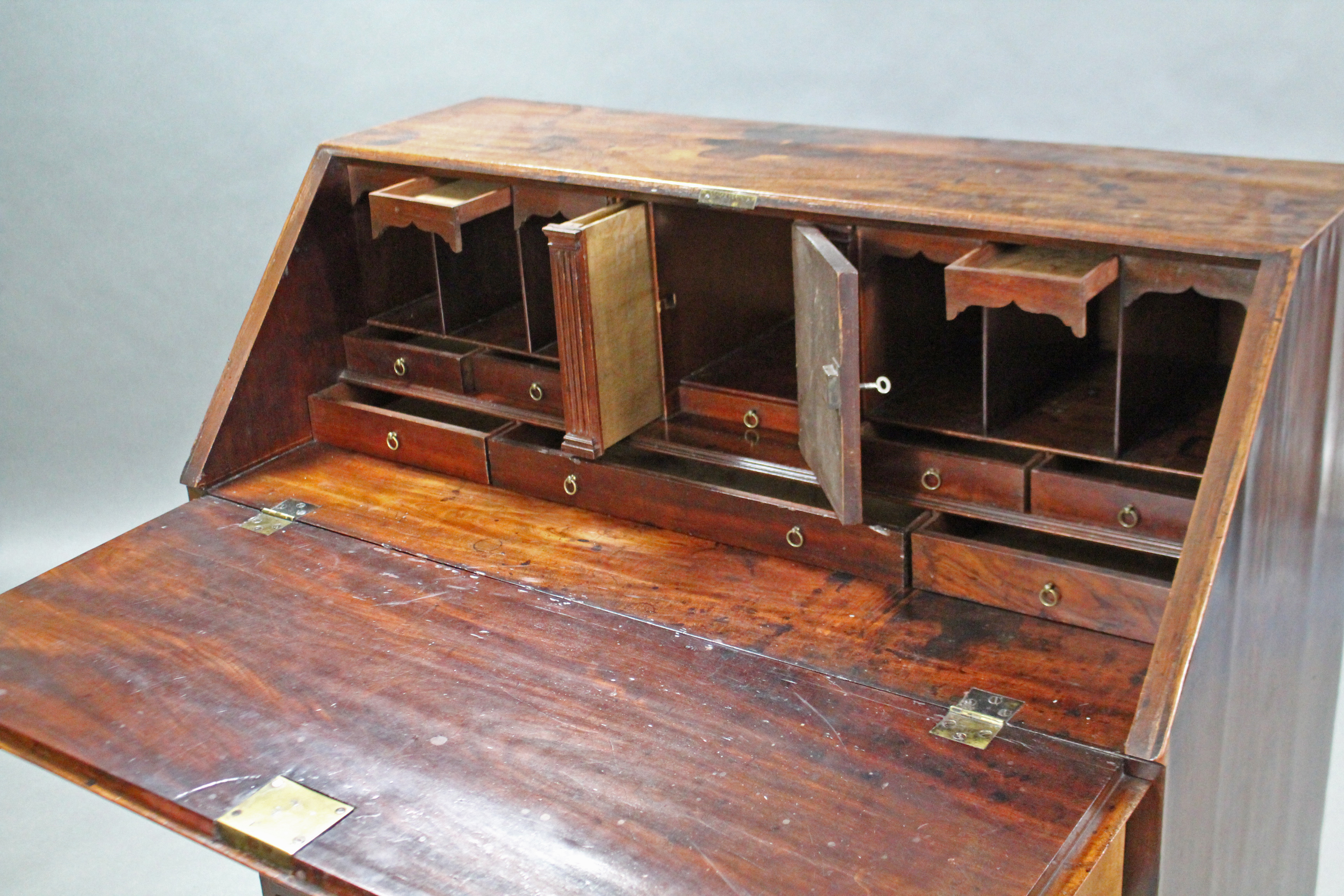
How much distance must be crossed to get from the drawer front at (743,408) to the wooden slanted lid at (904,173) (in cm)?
38

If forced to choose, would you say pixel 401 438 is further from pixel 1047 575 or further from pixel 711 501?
pixel 1047 575

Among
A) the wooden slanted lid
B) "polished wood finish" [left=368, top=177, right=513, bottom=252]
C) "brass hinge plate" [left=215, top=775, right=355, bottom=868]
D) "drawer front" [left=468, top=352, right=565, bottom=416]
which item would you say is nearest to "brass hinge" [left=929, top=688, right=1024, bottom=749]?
the wooden slanted lid

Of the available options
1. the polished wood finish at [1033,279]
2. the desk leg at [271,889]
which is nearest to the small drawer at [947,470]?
the polished wood finish at [1033,279]

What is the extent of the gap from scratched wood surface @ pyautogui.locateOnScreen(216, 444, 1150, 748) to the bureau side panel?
127mm

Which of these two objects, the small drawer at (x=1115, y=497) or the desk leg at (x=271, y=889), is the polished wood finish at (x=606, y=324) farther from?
the desk leg at (x=271, y=889)

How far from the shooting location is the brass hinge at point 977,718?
1.96m

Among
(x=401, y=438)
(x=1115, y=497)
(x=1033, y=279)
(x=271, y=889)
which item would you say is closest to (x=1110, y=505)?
(x=1115, y=497)

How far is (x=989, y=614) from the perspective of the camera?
2.23 m

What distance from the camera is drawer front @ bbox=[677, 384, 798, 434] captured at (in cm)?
258

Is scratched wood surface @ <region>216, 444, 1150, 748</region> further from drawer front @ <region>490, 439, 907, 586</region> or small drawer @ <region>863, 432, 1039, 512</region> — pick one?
small drawer @ <region>863, 432, 1039, 512</region>

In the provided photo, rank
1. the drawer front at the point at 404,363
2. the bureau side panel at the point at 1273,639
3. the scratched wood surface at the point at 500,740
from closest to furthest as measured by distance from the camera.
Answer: the scratched wood surface at the point at 500,740
the bureau side panel at the point at 1273,639
the drawer front at the point at 404,363

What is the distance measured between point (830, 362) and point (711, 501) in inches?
15.8

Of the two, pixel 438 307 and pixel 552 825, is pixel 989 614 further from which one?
pixel 438 307

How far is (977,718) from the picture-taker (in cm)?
199
